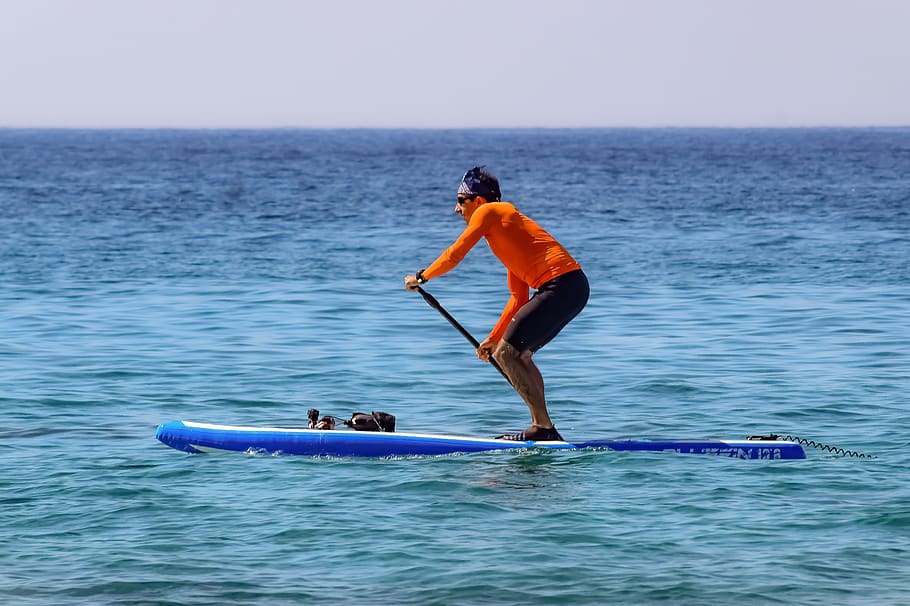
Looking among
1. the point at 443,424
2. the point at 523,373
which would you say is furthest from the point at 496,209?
the point at 443,424

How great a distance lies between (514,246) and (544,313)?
0.61 metres

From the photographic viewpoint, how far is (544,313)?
11.4 meters

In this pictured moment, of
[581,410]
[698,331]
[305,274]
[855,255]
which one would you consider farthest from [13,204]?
[581,410]

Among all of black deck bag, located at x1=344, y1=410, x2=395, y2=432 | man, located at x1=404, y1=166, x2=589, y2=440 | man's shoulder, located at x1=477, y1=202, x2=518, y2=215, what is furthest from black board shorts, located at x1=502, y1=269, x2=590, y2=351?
black deck bag, located at x1=344, y1=410, x2=395, y2=432

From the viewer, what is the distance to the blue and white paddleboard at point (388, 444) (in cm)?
1170

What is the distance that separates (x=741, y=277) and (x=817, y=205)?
26.9 metres

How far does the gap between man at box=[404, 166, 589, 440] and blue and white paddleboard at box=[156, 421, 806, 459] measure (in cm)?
→ 73

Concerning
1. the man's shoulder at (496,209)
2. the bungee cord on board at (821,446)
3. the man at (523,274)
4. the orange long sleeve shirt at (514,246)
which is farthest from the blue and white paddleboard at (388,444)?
the man's shoulder at (496,209)

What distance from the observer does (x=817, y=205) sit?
5244 centimetres

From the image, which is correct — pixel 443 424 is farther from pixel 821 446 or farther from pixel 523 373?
pixel 821 446

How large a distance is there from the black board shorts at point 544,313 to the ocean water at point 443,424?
3.42 feet

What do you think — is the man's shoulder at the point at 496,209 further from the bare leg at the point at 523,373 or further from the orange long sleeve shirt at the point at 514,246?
the bare leg at the point at 523,373

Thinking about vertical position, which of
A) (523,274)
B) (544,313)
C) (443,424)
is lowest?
(443,424)

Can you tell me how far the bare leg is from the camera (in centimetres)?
1147
